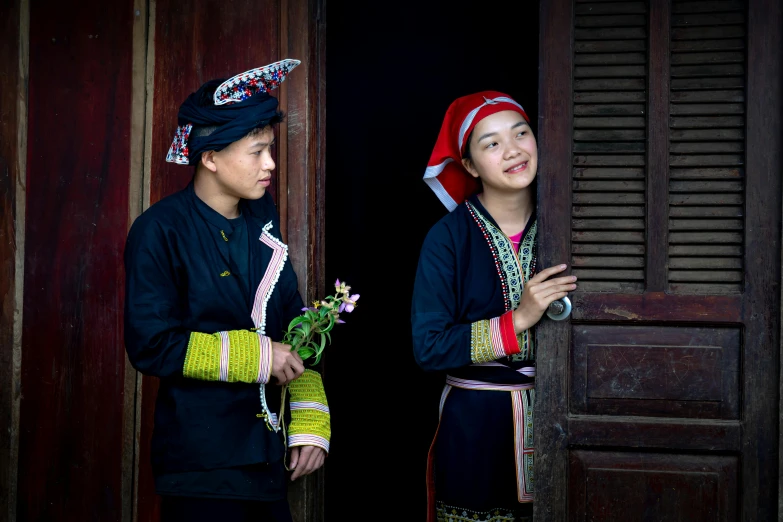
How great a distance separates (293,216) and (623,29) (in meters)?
1.18

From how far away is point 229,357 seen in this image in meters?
2.15

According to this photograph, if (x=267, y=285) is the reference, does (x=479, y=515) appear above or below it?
below

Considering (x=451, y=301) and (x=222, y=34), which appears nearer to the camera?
(x=451, y=301)

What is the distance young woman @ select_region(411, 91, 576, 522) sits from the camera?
97.0 inches

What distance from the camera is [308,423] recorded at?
2.43 m

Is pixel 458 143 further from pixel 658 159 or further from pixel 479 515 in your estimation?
pixel 479 515

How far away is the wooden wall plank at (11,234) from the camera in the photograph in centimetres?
280

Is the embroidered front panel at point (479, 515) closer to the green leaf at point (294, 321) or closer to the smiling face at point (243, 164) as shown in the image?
the green leaf at point (294, 321)

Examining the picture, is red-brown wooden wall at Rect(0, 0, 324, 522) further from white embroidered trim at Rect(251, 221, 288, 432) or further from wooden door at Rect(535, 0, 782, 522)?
wooden door at Rect(535, 0, 782, 522)

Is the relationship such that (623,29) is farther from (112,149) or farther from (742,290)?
(112,149)

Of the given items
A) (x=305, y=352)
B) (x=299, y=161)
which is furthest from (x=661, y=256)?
(x=299, y=161)

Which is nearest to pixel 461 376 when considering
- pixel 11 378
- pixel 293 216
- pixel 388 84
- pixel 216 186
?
pixel 293 216

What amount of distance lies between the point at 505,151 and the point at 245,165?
0.80 m

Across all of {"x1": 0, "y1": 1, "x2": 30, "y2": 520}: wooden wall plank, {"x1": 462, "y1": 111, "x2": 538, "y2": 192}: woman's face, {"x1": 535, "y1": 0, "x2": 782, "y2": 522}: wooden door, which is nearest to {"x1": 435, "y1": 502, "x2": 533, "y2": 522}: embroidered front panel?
{"x1": 535, "y1": 0, "x2": 782, "y2": 522}: wooden door
